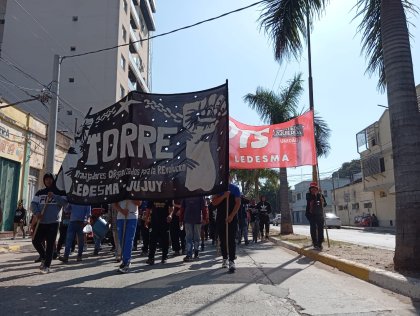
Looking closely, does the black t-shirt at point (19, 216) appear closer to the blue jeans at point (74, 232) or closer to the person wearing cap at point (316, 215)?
the blue jeans at point (74, 232)

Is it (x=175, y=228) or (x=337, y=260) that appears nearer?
(x=337, y=260)

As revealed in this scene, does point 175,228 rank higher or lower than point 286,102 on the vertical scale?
lower

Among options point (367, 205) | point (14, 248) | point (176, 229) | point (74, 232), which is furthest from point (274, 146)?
point (367, 205)

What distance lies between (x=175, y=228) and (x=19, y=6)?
38.6 metres

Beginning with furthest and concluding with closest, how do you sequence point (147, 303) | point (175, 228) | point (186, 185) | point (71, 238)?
point (175, 228) < point (71, 238) < point (186, 185) < point (147, 303)

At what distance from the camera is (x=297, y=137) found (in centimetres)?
1394

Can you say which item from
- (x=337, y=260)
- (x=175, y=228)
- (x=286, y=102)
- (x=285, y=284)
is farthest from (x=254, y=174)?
(x=285, y=284)

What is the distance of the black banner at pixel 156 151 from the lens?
23.4 feet

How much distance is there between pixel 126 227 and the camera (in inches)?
299

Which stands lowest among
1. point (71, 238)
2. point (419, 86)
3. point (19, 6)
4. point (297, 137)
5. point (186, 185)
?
point (71, 238)

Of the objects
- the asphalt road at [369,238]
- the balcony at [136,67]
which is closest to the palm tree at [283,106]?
the asphalt road at [369,238]

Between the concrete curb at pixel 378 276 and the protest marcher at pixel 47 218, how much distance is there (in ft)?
17.5

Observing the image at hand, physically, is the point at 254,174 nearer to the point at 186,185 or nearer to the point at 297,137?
the point at 297,137

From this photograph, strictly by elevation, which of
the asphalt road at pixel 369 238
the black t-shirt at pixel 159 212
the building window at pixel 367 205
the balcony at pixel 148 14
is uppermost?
the balcony at pixel 148 14
